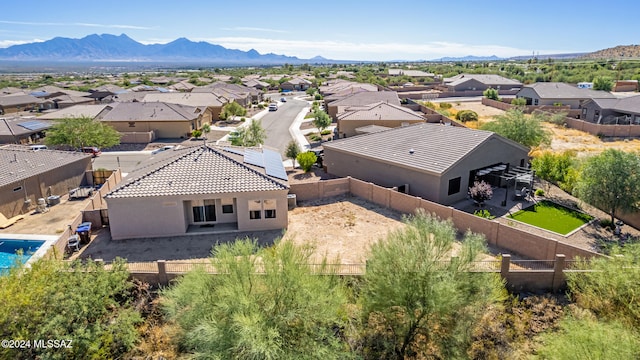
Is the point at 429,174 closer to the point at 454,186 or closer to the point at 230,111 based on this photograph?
the point at 454,186

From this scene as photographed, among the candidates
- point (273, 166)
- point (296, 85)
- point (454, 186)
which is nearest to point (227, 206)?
point (273, 166)

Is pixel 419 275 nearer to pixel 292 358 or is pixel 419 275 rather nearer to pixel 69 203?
pixel 292 358

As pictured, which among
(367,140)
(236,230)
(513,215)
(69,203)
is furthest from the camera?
(367,140)

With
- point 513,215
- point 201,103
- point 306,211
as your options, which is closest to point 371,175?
point 306,211

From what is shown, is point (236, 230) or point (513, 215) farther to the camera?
point (513, 215)

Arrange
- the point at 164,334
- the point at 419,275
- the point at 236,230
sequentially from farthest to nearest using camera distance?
the point at 236,230 → the point at 164,334 → the point at 419,275

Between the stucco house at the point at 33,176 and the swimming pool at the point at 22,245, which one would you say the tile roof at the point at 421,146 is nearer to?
the stucco house at the point at 33,176
